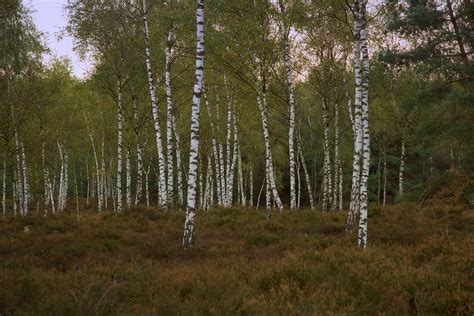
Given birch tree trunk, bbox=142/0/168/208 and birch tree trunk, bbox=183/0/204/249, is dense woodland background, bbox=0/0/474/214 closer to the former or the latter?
birch tree trunk, bbox=142/0/168/208

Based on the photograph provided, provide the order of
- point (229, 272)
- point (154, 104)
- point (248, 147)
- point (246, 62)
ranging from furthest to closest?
point (248, 147), point (246, 62), point (154, 104), point (229, 272)

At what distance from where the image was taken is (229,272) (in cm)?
788

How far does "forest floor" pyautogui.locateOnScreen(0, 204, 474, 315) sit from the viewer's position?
597 cm

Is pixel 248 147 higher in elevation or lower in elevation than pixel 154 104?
lower

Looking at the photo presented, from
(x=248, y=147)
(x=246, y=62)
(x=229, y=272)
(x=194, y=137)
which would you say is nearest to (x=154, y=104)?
(x=246, y=62)

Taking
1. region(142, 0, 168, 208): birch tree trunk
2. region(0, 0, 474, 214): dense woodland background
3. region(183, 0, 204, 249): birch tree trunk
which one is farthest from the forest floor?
region(0, 0, 474, 214): dense woodland background

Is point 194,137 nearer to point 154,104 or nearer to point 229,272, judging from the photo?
point 229,272

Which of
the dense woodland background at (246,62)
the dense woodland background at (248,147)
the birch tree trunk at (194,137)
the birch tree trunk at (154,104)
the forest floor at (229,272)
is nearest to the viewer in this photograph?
the forest floor at (229,272)

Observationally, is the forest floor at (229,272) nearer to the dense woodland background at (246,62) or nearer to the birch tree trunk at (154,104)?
the birch tree trunk at (154,104)

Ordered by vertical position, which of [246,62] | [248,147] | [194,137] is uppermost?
[246,62]

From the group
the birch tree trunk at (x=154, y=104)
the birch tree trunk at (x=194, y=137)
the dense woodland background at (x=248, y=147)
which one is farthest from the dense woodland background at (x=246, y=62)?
the birch tree trunk at (x=194, y=137)

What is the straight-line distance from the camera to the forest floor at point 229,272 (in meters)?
5.97

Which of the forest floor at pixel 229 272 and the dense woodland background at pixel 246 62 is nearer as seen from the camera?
the forest floor at pixel 229 272

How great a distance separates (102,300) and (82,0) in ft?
59.9
